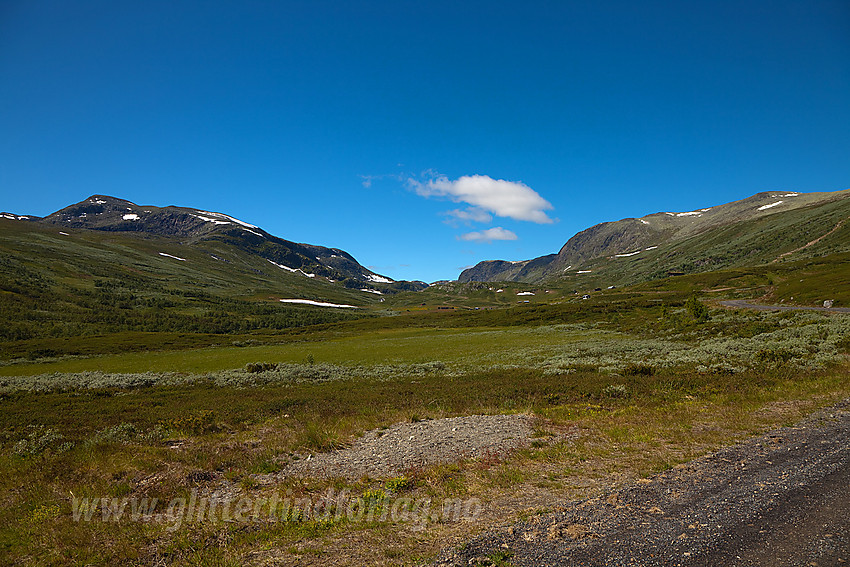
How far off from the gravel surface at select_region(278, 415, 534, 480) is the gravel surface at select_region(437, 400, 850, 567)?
529 cm

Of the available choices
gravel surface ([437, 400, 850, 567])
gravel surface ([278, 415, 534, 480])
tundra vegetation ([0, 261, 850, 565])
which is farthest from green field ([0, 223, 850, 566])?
gravel surface ([437, 400, 850, 567])

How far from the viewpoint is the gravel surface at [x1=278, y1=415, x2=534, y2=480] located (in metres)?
12.8

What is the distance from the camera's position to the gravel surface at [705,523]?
651 centimetres

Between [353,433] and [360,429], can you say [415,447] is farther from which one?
[360,429]

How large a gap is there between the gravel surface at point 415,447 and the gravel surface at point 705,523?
529cm

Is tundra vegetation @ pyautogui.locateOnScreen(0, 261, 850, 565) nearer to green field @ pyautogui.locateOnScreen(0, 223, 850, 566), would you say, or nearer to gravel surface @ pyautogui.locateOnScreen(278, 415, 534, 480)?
green field @ pyautogui.locateOnScreen(0, 223, 850, 566)

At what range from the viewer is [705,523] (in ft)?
24.4

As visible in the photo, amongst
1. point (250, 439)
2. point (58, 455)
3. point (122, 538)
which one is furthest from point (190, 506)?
point (58, 455)

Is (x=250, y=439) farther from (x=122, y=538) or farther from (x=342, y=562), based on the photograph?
(x=342, y=562)

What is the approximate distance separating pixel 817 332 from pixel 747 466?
4146 cm

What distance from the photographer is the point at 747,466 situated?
10109mm

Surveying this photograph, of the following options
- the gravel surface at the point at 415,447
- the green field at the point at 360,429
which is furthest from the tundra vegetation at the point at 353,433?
the gravel surface at the point at 415,447

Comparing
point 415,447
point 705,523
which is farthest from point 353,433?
point 705,523

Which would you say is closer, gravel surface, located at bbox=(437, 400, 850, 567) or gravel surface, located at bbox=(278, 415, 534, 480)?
gravel surface, located at bbox=(437, 400, 850, 567)
